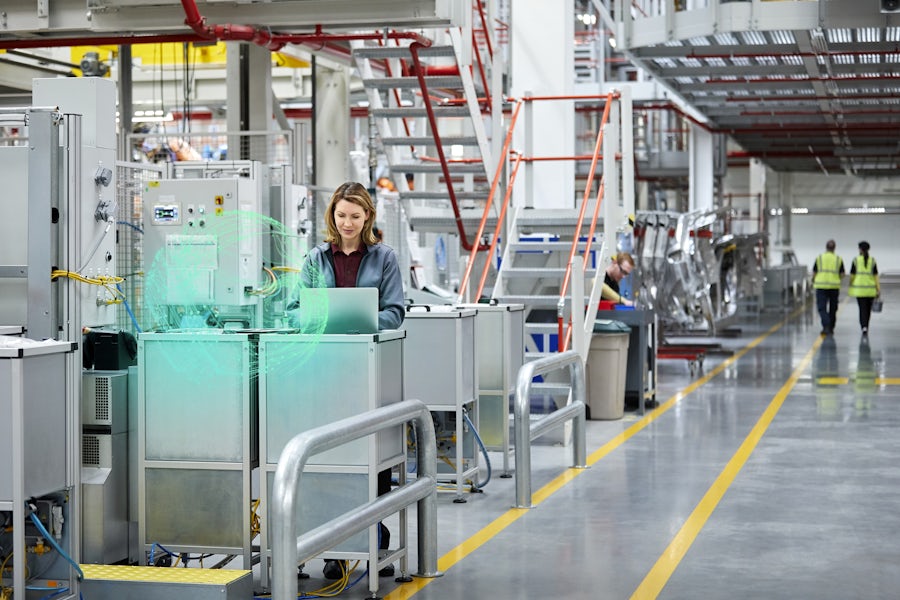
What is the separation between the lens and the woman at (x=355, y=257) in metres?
6.07

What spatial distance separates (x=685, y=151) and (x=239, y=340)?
83.5ft

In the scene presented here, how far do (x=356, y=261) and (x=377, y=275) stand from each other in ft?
0.48

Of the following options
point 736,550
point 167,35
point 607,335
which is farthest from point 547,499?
point 167,35

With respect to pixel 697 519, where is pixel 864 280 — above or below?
above

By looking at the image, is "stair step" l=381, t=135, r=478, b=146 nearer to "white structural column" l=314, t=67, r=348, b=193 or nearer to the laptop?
"white structural column" l=314, t=67, r=348, b=193

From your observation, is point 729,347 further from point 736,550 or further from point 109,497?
point 109,497

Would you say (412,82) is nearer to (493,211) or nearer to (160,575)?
(493,211)

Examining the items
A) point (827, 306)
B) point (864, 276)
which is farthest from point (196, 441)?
point (827, 306)

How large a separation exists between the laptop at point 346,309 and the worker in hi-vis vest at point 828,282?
17.0 metres

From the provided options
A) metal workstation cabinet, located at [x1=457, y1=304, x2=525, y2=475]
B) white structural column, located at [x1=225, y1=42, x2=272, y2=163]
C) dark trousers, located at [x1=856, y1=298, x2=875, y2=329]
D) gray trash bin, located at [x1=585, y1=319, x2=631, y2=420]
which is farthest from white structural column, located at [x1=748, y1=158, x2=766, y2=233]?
metal workstation cabinet, located at [x1=457, y1=304, x2=525, y2=475]

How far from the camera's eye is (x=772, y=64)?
16.8 metres

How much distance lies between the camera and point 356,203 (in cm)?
606

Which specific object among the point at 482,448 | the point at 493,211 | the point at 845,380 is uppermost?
the point at 493,211

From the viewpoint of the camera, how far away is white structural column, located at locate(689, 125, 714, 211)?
25.2 metres
